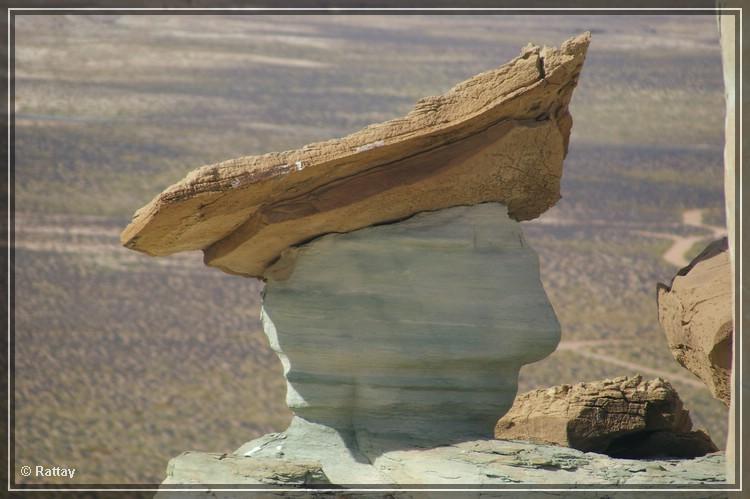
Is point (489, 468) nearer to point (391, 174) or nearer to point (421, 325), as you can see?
point (421, 325)

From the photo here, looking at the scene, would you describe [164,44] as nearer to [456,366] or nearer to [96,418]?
[96,418]

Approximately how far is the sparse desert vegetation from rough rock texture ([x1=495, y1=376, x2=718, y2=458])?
11.7 meters

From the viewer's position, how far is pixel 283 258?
991 cm

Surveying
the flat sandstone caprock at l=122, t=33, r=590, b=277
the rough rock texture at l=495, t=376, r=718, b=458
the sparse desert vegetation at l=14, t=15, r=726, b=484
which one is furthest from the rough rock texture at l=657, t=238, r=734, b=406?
the sparse desert vegetation at l=14, t=15, r=726, b=484

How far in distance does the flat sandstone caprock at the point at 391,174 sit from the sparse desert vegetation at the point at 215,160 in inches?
488

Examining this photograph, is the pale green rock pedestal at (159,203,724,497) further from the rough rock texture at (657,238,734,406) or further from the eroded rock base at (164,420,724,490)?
the rough rock texture at (657,238,734,406)

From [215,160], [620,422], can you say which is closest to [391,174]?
[620,422]

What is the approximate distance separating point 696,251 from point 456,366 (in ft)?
90.2

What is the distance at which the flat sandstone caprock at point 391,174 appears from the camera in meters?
9.16

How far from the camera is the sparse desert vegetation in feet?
84.7

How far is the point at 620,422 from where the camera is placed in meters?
10.9

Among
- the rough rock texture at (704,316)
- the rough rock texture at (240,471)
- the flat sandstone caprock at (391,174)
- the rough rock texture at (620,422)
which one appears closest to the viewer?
the rough rock texture at (240,471)

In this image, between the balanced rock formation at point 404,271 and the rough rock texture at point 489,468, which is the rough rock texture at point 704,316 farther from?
the balanced rock formation at point 404,271

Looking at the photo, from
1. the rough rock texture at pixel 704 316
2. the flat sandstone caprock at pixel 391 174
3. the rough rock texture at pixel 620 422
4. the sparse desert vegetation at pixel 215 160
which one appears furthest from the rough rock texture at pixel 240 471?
the sparse desert vegetation at pixel 215 160
